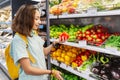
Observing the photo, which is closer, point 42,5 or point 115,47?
point 115,47

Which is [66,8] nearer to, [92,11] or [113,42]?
[92,11]

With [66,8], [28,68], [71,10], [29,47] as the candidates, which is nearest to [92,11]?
[71,10]

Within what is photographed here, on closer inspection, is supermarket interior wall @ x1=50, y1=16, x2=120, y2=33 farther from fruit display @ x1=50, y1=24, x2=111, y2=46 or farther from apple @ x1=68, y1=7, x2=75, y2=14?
apple @ x1=68, y1=7, x2=75, y2=14

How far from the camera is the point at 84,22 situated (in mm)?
3121

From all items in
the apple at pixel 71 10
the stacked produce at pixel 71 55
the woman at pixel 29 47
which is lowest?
the stacked produce at pixel 71 55

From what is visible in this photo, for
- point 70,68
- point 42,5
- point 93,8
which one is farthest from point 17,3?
point 93,8

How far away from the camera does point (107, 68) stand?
7.01 feet

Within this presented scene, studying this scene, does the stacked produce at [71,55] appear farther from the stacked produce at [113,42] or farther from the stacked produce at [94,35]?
the stacked produce at [113,42]

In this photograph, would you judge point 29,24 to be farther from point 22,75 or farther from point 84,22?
point 84,22

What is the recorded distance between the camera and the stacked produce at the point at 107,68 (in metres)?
2.03

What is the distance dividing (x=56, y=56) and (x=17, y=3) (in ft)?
5.51

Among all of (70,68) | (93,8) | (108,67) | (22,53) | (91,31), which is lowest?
(70,68)

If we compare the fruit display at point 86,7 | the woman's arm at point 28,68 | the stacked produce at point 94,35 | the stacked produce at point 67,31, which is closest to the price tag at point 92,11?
the fruit display at point 86,7

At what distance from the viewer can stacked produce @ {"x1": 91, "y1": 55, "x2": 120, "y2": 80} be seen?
80.0 inches
